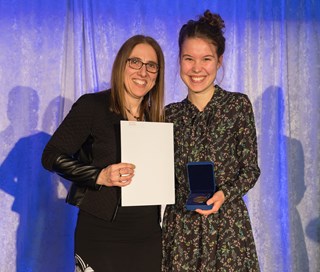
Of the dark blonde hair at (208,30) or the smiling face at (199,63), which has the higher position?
the dark blonde hair at (208,30)

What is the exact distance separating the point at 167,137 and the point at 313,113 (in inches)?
62.8

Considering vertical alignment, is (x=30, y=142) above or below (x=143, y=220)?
above

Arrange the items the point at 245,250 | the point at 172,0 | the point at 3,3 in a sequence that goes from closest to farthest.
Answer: the point at 245,250 → the point at 3,3 → the point at 172,0

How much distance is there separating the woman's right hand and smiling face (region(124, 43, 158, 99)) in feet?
1.08

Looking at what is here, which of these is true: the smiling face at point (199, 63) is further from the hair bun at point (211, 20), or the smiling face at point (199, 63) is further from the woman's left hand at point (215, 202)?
the woman's left hand at point (215, 202)

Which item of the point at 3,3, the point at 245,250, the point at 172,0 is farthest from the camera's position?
the point at 172,0

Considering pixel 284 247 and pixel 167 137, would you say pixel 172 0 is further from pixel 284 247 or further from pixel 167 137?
pixel 284 247

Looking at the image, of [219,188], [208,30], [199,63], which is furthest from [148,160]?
[208,30]

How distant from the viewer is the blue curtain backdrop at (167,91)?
2.65 meters

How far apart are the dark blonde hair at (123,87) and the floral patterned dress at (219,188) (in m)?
0.14

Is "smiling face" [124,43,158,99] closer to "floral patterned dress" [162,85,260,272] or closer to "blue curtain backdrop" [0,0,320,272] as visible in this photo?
"floral patterned dress" [162,85,260,272]

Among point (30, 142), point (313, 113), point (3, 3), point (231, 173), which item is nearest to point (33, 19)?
point (3, 3)

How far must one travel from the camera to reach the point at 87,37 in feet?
8.86

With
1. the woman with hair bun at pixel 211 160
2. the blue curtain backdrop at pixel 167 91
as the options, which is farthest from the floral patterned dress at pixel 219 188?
the blue curtain backdrop at pixel 167 91
